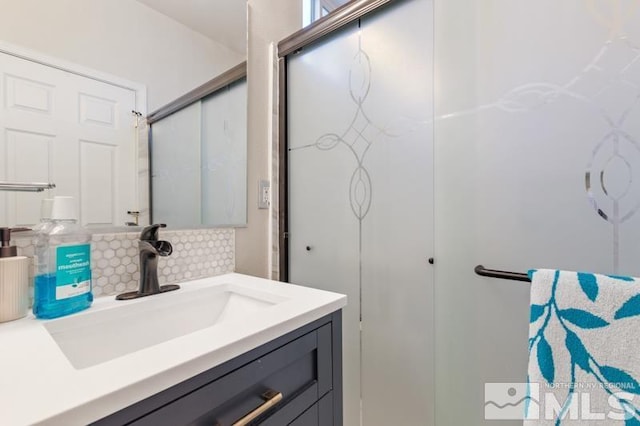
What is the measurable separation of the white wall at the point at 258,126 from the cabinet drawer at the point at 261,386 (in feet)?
1.89

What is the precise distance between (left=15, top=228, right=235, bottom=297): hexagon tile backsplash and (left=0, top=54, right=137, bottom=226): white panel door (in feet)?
0.19

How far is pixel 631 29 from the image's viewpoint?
0.65m

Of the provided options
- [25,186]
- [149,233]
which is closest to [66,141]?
[25,186]

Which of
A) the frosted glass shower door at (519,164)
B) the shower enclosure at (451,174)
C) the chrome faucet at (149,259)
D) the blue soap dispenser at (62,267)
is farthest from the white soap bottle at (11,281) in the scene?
the frosted glass shower door at (519,164)

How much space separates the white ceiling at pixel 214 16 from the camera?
910 millimetres

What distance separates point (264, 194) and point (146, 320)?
68cm

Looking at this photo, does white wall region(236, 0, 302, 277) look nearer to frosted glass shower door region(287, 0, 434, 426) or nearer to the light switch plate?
the light switch plate

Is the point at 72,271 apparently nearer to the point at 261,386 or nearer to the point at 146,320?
the point at 146,320

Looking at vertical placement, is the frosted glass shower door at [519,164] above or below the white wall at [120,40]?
below

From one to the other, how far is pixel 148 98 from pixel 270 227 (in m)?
0.66

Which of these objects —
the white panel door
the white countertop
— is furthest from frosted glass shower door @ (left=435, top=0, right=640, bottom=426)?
the white panel door

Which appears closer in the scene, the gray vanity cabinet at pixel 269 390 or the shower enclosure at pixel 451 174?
the gray vanity cabinet at pixel 269 390

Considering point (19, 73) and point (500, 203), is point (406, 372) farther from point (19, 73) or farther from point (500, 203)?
point (19, 73)

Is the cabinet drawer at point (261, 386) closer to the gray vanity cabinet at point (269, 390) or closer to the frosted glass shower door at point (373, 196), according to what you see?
the gray vanity cabinet at point (269, 390)
